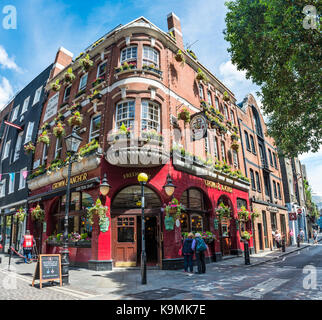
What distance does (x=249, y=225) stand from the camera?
19.7 m

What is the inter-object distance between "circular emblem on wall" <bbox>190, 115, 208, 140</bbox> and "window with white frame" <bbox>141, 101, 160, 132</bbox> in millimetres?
2686

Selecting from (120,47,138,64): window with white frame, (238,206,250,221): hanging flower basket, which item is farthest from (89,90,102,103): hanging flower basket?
(238,206,250,221): hanging flower basket

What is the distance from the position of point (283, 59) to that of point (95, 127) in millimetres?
10516

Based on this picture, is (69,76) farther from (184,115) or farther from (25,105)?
(25,105)

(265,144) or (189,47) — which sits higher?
(189,47)

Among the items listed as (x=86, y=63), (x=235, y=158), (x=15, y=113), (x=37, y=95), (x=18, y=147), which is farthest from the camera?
(x=15, y=113)

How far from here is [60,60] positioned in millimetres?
21547

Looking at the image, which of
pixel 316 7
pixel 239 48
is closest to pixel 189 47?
pixel 239 48

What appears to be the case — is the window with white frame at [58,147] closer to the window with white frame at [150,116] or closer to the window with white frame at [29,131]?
the window with white frame at [29,131]

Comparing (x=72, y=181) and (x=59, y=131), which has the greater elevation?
(x=59, y=131)

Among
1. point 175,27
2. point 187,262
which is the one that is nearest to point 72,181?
point 187,262

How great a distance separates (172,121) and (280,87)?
584cm

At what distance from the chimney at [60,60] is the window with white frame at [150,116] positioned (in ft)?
38.5
